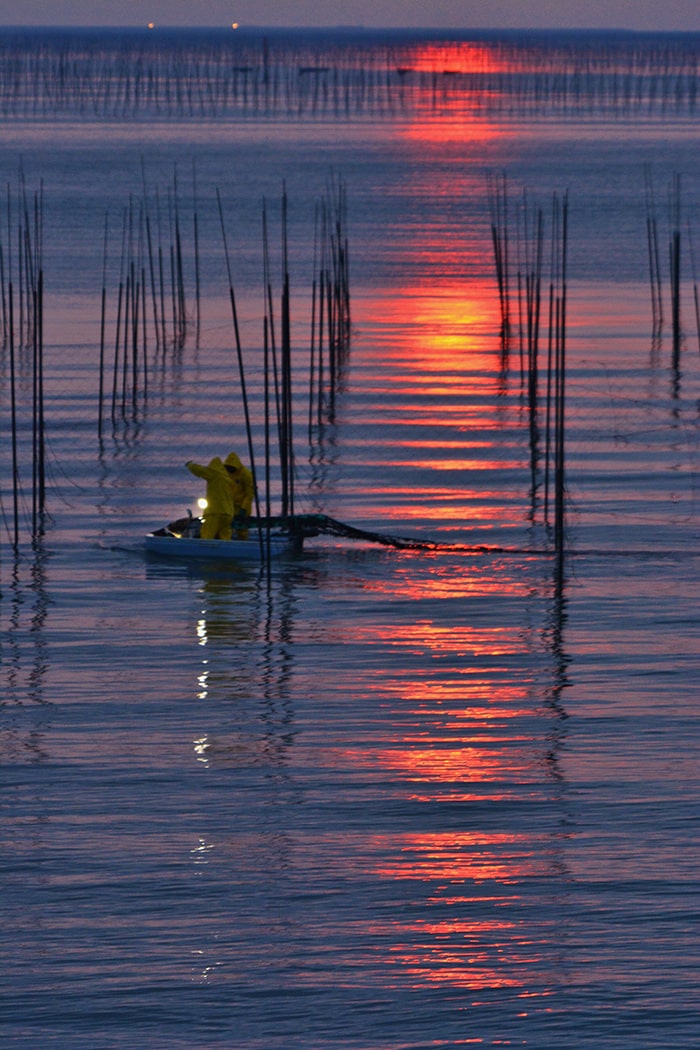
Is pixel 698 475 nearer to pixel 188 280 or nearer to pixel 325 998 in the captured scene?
pixel 325 998

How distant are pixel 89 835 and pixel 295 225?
33119 millimetres

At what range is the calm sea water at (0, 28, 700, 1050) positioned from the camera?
25.5 feet

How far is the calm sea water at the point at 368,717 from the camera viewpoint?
779 cm

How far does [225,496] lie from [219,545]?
16.9 inches

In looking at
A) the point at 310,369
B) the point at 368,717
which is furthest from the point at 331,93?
the point at 368,717

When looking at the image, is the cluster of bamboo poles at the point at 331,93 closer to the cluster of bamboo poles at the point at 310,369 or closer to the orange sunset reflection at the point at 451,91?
the orange sunset reflection at the point at 451,91

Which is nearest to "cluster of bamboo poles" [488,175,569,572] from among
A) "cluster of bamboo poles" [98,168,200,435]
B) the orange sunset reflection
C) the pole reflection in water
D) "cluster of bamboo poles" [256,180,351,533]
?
the pole reflection in water

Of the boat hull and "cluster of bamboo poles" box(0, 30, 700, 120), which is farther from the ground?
"cluster of bamboo poles" box(0, 30, 700, 120)

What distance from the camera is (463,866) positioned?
9000 mm

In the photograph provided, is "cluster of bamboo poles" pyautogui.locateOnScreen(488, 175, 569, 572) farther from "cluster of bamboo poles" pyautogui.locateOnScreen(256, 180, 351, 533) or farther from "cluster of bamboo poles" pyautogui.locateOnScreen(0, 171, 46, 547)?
"cluster of bamboo poles" pyautogui.locateOnScreen(0, 171, 46, 547)

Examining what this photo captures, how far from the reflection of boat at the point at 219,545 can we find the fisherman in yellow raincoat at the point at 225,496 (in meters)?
0.11

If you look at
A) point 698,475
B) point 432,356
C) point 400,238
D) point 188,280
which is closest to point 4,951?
point 698,475

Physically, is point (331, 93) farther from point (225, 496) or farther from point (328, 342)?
point (225, 496)

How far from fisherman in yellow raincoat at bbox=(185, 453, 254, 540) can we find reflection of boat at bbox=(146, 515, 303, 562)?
0.11m
